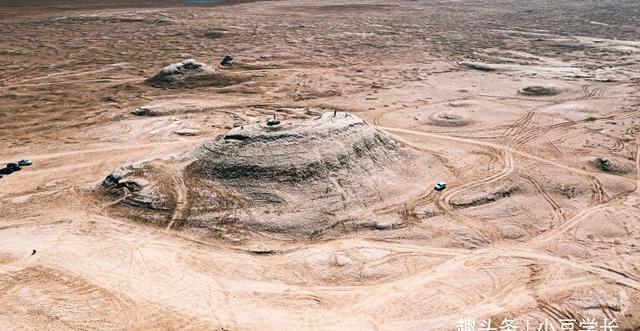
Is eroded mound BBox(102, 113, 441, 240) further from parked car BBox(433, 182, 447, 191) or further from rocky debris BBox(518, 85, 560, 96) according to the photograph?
rocky debris BBox(518, 85, 560, 96)

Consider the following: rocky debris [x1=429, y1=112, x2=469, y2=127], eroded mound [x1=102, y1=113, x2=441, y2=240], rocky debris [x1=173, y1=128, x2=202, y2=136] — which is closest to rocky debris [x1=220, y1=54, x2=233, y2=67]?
rocky debris [x1=173, y1=128, x2=202, y2=136]

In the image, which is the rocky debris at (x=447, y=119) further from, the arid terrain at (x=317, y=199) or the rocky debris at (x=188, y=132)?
the rocky debris at (x=188, y=132)

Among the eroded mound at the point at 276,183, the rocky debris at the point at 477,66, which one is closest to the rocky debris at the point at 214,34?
the rocky debris at the point at 477,66

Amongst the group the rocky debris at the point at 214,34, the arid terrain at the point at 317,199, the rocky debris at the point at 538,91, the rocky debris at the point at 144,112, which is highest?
the rocky debris at the point at 214,34

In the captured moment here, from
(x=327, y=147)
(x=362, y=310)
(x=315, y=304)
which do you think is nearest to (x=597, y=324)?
(x=362, y=310)

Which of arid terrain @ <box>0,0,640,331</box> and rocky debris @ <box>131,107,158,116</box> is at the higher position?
rocky debris @ <box>131,107,158,116</box>

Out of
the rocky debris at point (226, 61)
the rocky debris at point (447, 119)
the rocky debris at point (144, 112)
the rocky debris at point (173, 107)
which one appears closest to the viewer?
the rocky debris at point (447, 119)
